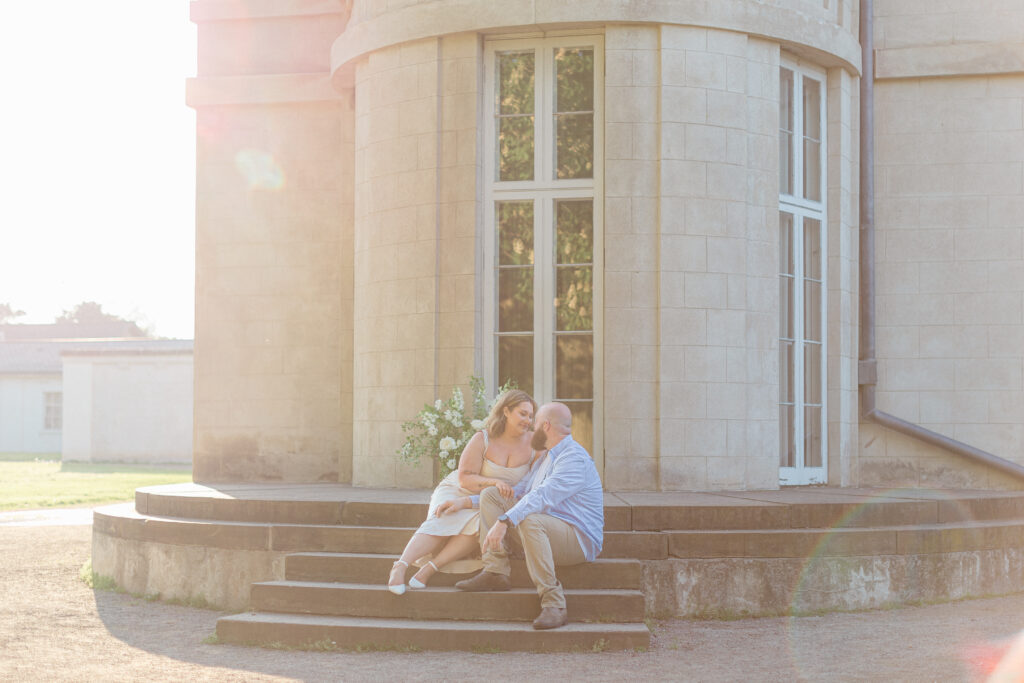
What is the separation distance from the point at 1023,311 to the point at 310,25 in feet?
25.7

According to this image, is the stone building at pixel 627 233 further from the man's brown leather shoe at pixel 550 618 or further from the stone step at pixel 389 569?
the man's brown leather shoe at pixel 550 618

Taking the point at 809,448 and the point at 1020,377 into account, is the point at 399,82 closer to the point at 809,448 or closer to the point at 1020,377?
the point at 809,448

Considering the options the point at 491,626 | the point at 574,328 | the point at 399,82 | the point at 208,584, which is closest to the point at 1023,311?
the point at 574,328

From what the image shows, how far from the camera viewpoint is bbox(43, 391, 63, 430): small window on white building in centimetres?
4572

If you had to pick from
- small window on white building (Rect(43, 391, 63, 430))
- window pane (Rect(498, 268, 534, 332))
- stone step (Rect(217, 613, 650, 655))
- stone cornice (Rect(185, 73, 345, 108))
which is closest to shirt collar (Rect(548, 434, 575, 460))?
stone step (Rect(217, 613, 650, 655))

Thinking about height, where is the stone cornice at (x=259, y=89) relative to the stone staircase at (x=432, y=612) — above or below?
above

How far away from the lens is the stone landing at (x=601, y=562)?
24.4 feet

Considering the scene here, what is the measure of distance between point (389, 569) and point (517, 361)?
3140mm

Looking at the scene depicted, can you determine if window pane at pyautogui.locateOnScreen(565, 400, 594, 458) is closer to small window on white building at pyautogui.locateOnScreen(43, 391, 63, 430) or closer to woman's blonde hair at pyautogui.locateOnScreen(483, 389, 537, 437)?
woman's blonde hair at pyautogui.locateOnScreen(483, 389, 537, 437)

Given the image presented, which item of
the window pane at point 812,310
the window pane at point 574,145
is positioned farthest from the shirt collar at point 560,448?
the window pane at point 812,310

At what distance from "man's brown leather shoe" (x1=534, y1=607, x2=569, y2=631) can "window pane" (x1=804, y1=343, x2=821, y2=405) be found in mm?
5011

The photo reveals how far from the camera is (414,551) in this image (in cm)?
770

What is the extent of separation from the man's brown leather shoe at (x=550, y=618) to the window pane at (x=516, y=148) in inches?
181

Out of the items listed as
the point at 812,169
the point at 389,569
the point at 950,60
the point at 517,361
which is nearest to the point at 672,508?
the point at 389,569
